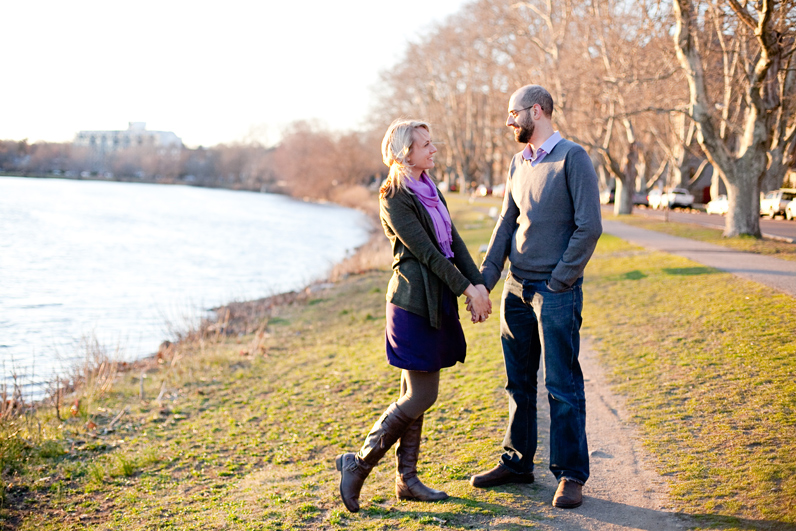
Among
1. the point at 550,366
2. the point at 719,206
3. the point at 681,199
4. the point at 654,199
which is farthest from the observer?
the point at 654,199

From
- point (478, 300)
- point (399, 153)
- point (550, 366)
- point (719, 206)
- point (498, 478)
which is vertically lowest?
point (498, 478)

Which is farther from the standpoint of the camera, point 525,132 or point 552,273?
point 525,132

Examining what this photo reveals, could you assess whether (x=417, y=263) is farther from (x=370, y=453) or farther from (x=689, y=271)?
(x=689, y=271)

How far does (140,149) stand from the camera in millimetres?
142625

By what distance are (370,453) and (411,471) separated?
31cm

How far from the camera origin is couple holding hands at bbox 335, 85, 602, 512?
368 centimetres

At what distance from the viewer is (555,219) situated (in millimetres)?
3783

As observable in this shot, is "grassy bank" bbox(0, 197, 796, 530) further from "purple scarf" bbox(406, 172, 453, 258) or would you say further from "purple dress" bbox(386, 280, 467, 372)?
"purple scarf" bbox(406, 172, 453, 258)

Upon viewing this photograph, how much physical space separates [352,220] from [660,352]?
4400cm

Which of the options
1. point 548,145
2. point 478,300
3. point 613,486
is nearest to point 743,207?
point 613,486

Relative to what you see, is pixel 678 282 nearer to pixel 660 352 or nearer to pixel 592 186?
pixel 660 352

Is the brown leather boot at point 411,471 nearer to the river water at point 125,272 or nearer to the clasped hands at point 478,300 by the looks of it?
the clasped hands at point 478,300

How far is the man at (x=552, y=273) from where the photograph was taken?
3682 mm

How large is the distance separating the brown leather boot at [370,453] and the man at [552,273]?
0.75 m
